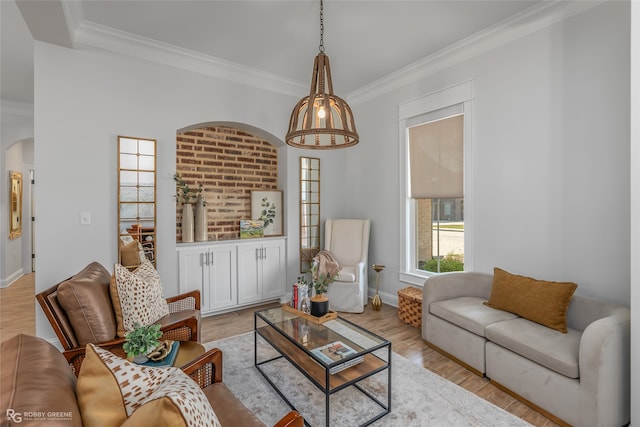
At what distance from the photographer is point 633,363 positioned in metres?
1.81

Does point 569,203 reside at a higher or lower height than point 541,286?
higher

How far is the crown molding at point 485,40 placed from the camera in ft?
8.58

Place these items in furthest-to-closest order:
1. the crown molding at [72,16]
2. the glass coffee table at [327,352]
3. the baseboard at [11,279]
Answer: the baseboard at [11,279] → the crown molding at [72,16] → the glass coffee table at [327,352]

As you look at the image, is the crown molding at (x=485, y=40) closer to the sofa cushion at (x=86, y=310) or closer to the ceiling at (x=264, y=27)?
the ceiling at (x=264, y=27)

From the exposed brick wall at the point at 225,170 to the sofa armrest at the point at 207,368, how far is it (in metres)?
2.70

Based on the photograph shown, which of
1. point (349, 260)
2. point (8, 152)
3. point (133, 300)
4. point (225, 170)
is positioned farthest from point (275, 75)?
point (8, 152)

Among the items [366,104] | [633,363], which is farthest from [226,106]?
[633,363]

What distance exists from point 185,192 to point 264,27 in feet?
6.73

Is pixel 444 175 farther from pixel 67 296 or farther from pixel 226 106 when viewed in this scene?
pixel 67 296

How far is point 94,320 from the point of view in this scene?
6.21 ft

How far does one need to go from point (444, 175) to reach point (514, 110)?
923 millimetres

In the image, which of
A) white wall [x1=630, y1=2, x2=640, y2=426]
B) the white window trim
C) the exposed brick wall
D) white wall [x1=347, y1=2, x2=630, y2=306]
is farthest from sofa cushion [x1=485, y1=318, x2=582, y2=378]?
the exposed brick wall

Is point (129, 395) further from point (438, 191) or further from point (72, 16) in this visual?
point (438, 191)

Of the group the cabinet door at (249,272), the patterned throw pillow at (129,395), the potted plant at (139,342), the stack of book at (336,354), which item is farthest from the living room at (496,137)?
the patterned throw pillow at (129,395)
